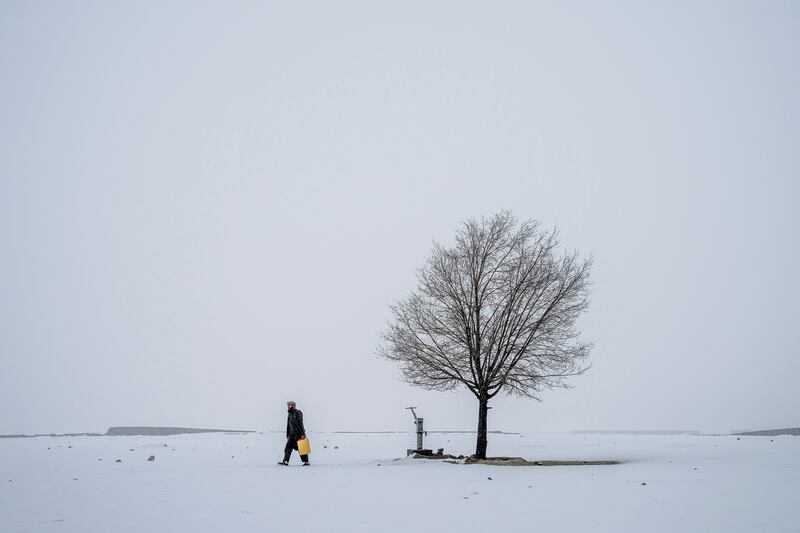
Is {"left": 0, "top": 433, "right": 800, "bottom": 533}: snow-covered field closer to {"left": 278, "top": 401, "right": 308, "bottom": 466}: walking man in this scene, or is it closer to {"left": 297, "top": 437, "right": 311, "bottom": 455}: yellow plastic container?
{"left": 297, "top": 437, "right": 311, "bottom": 455}: yellow plastic container

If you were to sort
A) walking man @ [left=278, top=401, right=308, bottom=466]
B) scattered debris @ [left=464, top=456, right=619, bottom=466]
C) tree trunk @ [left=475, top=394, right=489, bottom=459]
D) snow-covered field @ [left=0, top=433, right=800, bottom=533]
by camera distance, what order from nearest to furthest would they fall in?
snow-covered field @ [left=0, top=433, right=800, bottom=533], scattered debris @ [left=464, top=456, right=619, bottom=466], walking man @ [left=278, top=401, right=308, bottom=466], tree trunk @ [left=475, top=394, right=489, bottom=459]

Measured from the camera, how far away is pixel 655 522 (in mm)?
9172

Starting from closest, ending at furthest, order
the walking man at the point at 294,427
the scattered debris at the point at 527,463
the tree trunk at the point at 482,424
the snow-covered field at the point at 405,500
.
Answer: the snow-covered field at the point at 405,500 → the scattered debris at the point at 527,463 → the walking man at the point at 294,427 → the tree trunk at the point at 482,424

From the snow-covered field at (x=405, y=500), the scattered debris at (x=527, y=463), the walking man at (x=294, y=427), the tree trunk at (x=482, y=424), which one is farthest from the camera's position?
the tree trunk at (x=482, y=424)

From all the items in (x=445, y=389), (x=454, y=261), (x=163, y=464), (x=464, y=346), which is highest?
(x=454, y=261)

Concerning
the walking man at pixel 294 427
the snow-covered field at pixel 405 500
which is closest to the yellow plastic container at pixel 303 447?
the walking man at pixel 294 427

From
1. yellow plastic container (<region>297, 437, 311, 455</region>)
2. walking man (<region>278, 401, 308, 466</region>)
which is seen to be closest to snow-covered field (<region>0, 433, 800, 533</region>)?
yellow plastic container (<region>297, 437, 311, 455</region>)

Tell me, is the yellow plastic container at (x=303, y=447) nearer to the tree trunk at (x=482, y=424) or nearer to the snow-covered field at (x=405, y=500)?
the snow-covered field at (x=405, y=500)

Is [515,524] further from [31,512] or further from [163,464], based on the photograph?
[163,464]

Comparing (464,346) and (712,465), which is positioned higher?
(464,346)

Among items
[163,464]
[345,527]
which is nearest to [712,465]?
[345,527]

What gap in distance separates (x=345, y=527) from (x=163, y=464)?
1657cm

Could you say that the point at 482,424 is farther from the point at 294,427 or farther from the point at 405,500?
the point at 405,500

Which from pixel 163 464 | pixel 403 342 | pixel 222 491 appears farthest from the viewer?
pixel 403 342
